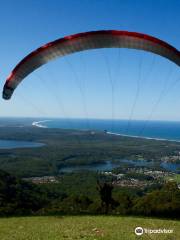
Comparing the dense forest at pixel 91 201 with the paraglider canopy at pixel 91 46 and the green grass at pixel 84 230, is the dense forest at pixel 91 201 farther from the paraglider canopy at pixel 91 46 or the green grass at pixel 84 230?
the paraglider canopy at pixel 91 46

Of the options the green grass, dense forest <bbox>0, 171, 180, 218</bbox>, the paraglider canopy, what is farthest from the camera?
dense forest <bbox>0, 171, 180, 218</bbox>

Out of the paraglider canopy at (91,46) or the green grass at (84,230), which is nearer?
the green grass at (84,230)

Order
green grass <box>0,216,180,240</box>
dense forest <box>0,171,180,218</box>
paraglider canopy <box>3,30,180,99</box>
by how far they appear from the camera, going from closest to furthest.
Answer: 1. green grass <box>0,216,180,240</box>
2. paraglider canopy <box>3,30,180,99</box>
3. dense forest <box>0,171,180,218</box>

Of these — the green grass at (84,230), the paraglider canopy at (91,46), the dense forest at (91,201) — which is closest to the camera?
the green grass at (84,230)

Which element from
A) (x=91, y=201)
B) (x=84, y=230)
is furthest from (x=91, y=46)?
(x=91, y=201)

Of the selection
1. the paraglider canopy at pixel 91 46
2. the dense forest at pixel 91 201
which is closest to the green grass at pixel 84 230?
the dense forest at pixel 91 201

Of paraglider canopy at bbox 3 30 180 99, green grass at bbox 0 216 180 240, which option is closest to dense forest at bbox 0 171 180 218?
green grass at bbox 0 216 180 240

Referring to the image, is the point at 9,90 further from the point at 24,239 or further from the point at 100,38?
the point at 24,239

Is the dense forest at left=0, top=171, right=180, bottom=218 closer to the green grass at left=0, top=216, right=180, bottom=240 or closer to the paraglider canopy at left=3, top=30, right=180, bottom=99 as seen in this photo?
the green grass at left=0, top=216, right=180, bottom=240

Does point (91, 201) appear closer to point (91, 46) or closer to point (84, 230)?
point (84, 230)
